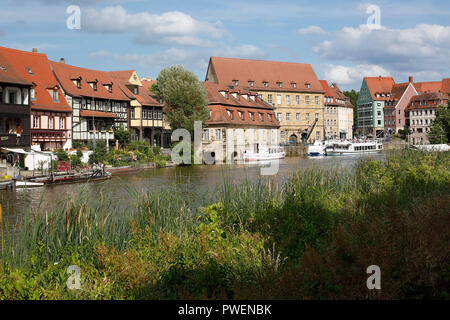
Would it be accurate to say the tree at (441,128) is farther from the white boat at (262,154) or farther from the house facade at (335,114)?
the house facade at (335,114)

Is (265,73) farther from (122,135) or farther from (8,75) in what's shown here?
(8,75)

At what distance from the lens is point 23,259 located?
941cm

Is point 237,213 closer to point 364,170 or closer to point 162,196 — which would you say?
point 162,196

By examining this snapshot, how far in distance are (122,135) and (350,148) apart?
118ft

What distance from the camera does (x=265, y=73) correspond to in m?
87.4

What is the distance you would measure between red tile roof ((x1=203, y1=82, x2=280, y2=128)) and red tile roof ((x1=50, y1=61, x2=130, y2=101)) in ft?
33.9

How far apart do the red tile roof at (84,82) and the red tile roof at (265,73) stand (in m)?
28.0

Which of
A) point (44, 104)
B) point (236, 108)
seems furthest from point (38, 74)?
point (236, 108)

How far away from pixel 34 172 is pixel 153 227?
1124 inches

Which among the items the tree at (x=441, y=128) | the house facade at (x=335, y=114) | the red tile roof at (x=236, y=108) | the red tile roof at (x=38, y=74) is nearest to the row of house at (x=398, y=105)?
the house facade at (x=335, y=114)

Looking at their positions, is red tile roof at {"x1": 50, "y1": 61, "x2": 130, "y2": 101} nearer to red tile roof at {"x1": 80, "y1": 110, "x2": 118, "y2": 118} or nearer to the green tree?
red tile roof at {"x1": 80, "y1": 110, "x2": 118, "y2": 118}

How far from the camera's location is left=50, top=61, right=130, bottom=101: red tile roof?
5028 centimetres

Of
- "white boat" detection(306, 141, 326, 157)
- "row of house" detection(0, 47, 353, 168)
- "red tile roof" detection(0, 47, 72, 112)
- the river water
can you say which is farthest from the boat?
"white boat" detection(306, 141, 326, 157)

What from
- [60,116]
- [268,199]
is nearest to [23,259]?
[268,199]
